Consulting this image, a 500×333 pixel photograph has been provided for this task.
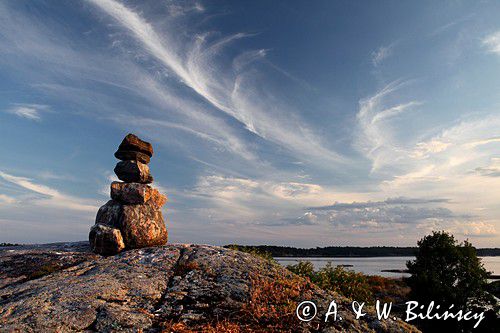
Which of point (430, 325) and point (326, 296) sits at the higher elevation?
point (326, 296)

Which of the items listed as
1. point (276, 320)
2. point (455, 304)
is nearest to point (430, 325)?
point (455, 304)

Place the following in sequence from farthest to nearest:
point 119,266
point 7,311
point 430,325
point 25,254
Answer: point 430,325 → point 25,254 → point 119,266 → point 7,311

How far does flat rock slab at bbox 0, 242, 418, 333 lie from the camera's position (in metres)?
9.36

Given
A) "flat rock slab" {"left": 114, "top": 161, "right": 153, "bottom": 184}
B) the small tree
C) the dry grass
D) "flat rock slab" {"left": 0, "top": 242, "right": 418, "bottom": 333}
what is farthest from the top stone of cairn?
the small tree

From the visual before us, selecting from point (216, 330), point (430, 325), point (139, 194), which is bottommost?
point (430, 325)

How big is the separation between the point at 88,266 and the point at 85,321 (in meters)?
5.88

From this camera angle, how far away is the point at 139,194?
66.1 ft

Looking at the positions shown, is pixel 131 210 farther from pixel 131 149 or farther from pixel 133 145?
pixel 133 145

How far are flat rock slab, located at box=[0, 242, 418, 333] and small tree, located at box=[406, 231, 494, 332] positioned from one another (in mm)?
13615

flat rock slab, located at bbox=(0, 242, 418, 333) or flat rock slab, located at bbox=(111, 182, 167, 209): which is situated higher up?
flat rock slab, located at bbox=(111, 182, 167, 209)

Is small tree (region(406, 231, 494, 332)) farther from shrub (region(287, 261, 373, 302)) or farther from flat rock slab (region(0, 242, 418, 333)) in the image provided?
flat rock slab (region(0, 242, 418, 333))

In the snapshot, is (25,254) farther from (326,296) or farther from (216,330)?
(326,296)

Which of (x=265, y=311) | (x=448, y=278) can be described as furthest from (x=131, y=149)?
(x=448, y=278)

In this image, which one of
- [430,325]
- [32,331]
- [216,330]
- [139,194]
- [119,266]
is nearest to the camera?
[32,331]
